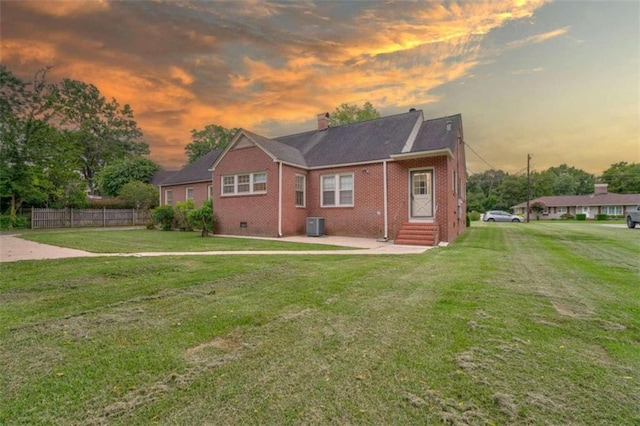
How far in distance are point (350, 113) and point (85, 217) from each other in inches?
1086

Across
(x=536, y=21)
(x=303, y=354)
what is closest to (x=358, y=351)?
(x=303, y=354)

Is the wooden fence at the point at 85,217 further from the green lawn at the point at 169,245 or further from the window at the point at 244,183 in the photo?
the window at the point at 244,183

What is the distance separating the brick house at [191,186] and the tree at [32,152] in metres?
6.10

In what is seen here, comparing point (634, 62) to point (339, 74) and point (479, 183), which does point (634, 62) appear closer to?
point (339, 74)

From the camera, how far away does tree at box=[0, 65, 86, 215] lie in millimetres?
19062

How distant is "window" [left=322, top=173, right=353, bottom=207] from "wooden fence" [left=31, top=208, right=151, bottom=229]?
643 inches

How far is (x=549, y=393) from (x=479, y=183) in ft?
264

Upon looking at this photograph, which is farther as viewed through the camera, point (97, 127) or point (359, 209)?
point (97, 127)

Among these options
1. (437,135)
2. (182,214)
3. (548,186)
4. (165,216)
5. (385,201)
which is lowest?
(165,216)

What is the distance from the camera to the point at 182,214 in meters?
18.2

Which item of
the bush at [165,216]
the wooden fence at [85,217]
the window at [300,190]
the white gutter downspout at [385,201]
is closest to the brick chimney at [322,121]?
the window at [300,190]

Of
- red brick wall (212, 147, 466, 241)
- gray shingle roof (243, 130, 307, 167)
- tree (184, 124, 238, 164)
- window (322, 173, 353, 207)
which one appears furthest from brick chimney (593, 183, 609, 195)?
tree (184, 124, 238, 164)

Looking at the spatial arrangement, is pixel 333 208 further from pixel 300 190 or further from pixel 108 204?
pixel 108 204

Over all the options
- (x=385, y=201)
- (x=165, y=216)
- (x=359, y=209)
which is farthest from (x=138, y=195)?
(x=385, y=201)
